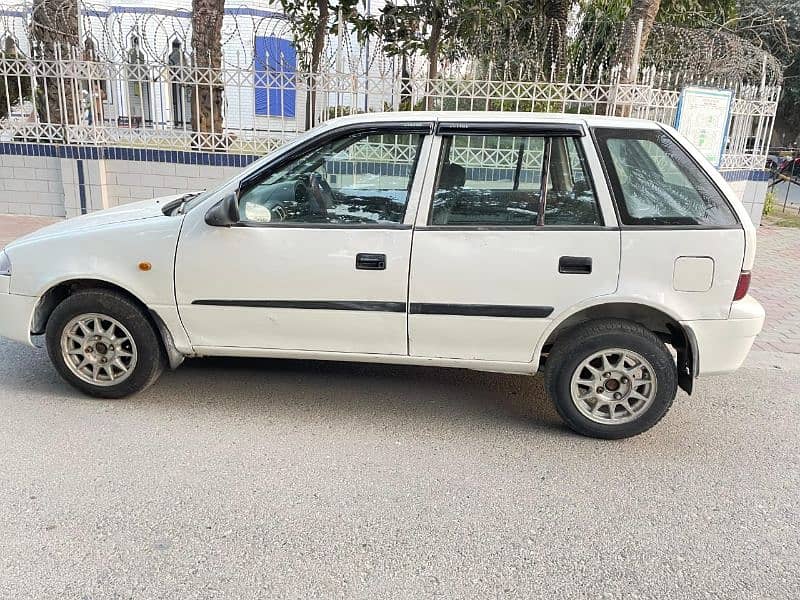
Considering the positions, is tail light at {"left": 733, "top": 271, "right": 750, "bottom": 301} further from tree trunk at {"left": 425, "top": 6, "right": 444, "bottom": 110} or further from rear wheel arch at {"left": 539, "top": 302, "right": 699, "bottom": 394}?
tree trunk at {"left": 425, "top": 6, "right": 444, "bottom": 110}

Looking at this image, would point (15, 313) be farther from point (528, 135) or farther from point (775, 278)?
point (775, 278)

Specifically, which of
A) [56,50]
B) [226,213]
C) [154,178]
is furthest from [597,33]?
[226,213]

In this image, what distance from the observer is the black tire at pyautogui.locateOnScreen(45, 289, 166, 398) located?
3.98 metres

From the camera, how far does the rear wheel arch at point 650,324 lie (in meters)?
3.72

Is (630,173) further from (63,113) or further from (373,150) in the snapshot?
(63,113)

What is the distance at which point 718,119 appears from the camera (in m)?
9.08

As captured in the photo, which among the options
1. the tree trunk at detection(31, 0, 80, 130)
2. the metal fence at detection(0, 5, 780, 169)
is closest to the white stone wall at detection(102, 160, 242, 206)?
the metal fence at detection(0, 5, 780, 169)

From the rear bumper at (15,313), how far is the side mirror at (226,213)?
1.31m

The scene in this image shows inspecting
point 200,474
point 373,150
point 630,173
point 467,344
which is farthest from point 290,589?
point 630,173

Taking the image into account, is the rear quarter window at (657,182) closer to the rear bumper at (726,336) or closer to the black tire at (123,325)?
the rear bumper at (726,336)

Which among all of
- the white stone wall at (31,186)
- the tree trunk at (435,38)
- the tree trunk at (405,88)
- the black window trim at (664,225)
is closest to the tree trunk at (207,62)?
Result: the white stone wall at (31,186)

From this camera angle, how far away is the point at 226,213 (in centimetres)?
372

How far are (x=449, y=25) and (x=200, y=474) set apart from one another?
10.1 m

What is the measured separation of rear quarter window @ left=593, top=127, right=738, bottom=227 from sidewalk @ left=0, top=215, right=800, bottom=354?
8.28ft
